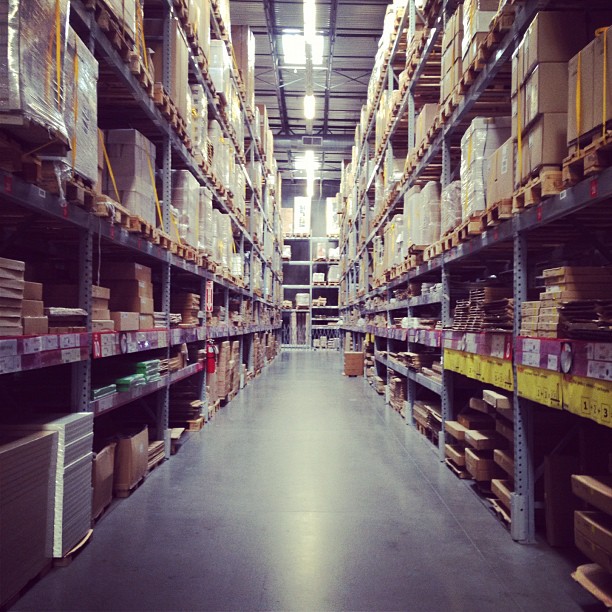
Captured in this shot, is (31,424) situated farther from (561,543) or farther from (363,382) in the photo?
(363,382)

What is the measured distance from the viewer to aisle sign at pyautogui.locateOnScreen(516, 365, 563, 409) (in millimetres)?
2768

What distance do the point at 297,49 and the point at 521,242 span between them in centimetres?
1308

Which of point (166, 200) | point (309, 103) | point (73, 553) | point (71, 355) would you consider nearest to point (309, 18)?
point (309, 103)

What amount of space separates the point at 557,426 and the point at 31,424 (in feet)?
10.6

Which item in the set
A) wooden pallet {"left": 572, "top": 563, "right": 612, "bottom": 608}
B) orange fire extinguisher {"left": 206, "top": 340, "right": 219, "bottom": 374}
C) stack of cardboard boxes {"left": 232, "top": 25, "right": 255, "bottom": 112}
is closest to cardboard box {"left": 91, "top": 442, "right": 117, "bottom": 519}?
wooden pallet {"left": 572, "top": 563, "right": 612, "bottom": 608}

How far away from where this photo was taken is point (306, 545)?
3203 mm

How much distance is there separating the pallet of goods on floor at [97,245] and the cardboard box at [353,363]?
5.59 meters

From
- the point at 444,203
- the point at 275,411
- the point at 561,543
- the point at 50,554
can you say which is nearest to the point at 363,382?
the point at 275,411

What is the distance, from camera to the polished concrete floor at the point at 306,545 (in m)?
2.57

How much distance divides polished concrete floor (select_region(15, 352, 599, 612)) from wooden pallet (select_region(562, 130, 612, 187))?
1.96 m

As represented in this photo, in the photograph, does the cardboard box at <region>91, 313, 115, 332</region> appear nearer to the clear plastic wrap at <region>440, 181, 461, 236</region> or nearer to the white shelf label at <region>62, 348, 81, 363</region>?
the white shelf label at <region>62, 348, 81, 363</region>

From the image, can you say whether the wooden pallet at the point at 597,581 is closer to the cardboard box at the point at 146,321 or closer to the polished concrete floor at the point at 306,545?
the polished concrete floor at the point at 306,545

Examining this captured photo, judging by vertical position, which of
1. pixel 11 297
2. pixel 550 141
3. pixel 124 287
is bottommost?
pixel 11 297

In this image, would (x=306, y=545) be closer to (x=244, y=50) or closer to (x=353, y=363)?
(x=244, y=50)
